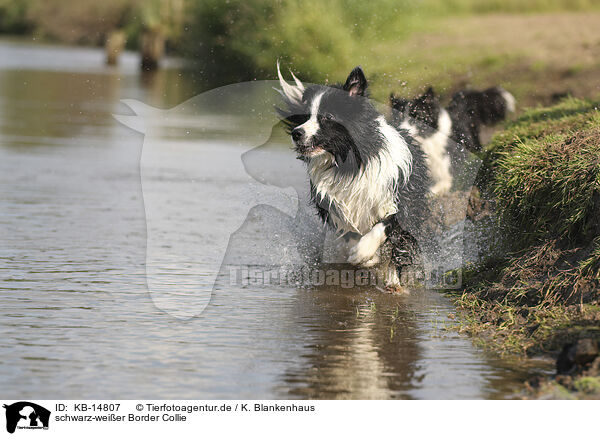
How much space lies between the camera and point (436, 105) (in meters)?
9.81

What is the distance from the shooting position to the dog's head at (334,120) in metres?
6.85

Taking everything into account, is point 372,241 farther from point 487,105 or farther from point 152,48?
point 152,48

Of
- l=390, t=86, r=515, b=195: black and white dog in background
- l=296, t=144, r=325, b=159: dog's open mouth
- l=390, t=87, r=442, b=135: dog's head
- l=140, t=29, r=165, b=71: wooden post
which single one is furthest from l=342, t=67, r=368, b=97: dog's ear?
l=140, t=29, r=165, b=71: wooden post

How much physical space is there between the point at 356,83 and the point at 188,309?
2.10m

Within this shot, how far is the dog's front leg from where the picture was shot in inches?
286

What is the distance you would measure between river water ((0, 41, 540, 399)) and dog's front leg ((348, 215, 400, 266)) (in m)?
0.28

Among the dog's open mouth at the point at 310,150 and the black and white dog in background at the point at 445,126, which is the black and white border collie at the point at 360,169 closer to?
the dog's open mouth at the point at 310,150

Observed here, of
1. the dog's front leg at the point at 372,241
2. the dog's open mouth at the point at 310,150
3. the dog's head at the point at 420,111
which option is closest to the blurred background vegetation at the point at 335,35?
the dog's head at the point at 420,111

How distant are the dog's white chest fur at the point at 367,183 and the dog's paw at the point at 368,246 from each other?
15 cm

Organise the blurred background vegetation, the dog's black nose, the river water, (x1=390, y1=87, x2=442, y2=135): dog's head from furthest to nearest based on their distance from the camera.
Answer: the blurred background vegetation
(x1=390, y1=87, x2=442, y2=135): dog's head
the dog's black nose
the river water

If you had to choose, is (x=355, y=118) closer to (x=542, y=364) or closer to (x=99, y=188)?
(x=542, y=364)

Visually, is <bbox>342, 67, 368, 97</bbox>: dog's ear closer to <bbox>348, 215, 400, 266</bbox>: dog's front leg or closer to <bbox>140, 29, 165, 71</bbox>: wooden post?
<bbox>348, 215, 400, 266</bbox>: dog's front leg

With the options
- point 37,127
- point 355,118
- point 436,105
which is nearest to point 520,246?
point 355,118

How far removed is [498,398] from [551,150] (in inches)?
A: 112
